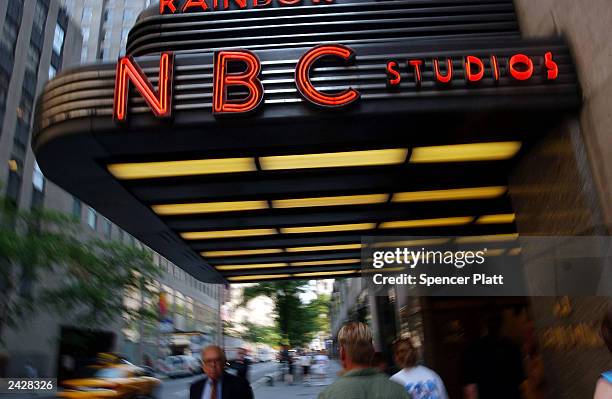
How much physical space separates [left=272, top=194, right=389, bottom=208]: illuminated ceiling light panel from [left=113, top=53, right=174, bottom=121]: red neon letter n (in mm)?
3437

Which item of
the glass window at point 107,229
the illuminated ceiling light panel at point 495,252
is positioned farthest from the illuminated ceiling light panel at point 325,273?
the glass window at point 107,229

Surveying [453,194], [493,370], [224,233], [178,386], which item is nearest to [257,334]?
[178,386]

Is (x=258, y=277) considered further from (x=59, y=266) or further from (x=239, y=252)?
(x=59, y=266)

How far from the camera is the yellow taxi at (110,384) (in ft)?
50.3

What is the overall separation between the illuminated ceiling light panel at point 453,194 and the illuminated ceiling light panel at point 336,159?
1.78 m

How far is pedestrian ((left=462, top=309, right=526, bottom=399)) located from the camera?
5.65 meters

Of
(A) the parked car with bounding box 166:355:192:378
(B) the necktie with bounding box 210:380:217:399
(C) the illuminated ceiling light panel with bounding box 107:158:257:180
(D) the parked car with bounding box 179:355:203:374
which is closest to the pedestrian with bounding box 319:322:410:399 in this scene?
(B) the necktie with bounding box 210:380:217:399

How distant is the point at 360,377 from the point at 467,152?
17.3 ft

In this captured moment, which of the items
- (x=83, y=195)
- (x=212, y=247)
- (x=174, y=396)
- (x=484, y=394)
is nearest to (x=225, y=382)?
(x=484, y=394)


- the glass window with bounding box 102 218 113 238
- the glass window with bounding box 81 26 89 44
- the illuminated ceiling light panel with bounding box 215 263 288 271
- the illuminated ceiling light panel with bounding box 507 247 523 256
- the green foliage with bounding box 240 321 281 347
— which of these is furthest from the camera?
the green foliage with bounding box 240 321 281 347

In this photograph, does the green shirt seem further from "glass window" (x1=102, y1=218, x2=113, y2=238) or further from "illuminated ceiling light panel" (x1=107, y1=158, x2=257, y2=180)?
"glass window" (x1=102, y1=218, x2=113, y2=238)

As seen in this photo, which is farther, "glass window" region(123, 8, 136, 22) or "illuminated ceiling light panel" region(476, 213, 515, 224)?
"glass window" region(123, 8, 136, 22)

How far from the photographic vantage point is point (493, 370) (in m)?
5.70

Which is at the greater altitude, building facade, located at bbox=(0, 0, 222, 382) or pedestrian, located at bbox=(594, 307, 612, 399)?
building facade, located at bbox=(0, 0, 222, 382)
